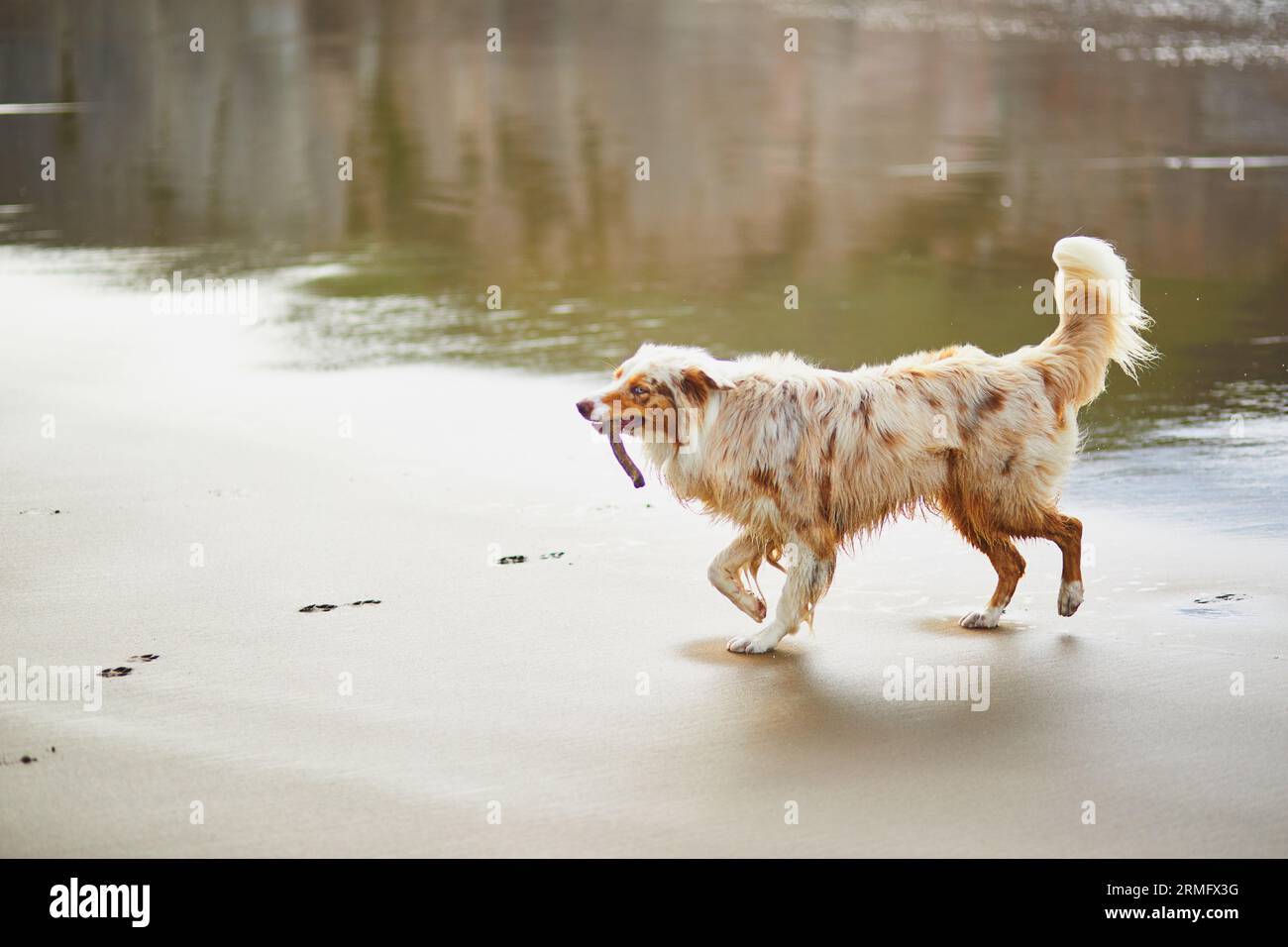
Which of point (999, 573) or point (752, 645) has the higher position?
point (999, 573)

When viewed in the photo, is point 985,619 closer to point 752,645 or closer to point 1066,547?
point 1066,547

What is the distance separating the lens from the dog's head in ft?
22.4

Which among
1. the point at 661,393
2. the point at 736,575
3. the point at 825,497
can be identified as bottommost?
the point at 736,575

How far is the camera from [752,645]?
691 cm

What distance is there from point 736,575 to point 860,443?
807 mm

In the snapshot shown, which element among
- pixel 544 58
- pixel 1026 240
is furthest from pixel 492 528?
pixel 544 58

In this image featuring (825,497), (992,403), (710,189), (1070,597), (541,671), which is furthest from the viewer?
(710,189)

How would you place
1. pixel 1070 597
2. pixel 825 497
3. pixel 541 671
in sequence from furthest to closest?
pixel 1070 597, pixel 825 497, pixel 541 671

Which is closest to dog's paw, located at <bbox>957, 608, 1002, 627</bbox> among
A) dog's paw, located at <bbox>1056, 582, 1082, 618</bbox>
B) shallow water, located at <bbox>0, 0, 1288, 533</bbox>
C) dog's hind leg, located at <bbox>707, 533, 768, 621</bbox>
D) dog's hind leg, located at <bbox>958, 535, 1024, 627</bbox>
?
dog's hind leg, located at <bbox>958, 535, 1024, 627</bbox>

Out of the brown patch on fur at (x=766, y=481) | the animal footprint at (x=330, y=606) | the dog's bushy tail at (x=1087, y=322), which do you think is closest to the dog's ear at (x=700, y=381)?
the brown patch on fur at (x=766, y=481)

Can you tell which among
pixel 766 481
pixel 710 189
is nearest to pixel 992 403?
pixel 766 481

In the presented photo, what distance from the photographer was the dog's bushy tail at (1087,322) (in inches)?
286

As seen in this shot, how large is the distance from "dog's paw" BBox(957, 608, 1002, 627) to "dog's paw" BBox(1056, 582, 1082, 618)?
0.30 m
